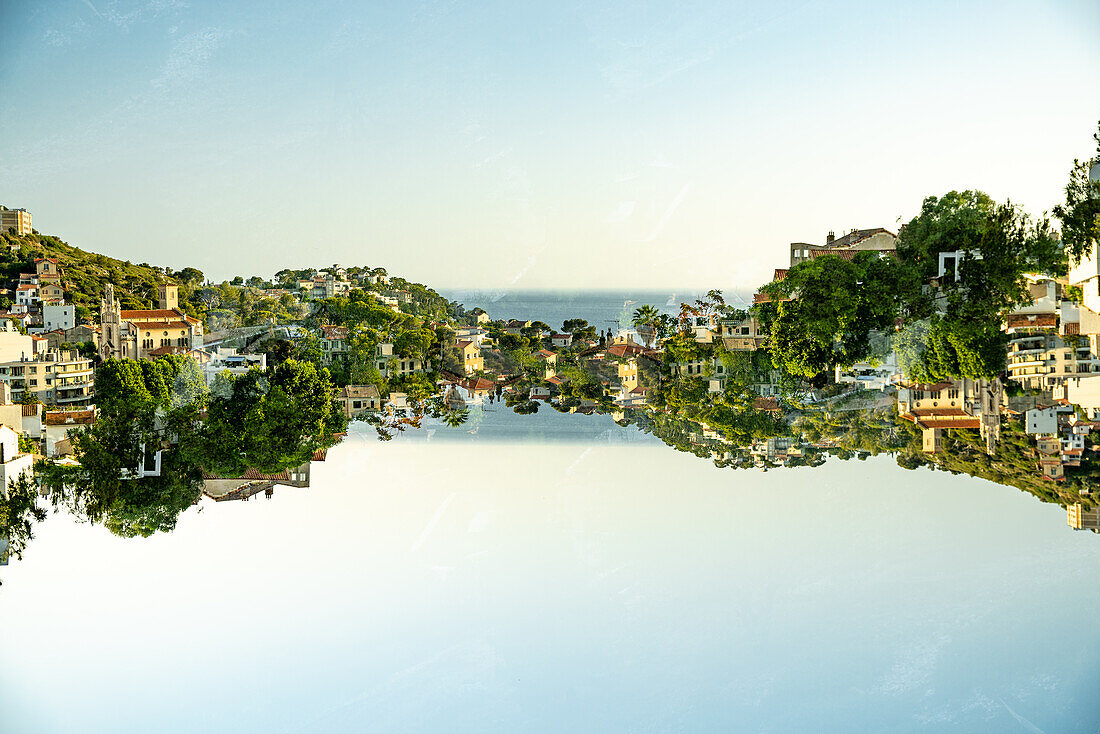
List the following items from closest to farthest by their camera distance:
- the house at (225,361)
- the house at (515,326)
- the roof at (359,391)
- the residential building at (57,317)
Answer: the residential building at (57,317) → the house at (225,361) → the roof at (359,391) → the house at (515,326)

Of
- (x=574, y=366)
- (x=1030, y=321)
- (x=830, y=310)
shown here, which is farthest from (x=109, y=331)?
(x=1030, y=321)

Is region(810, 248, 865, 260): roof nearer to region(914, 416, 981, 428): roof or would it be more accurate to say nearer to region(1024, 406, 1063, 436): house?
region(914, 416, 981, 428): roof

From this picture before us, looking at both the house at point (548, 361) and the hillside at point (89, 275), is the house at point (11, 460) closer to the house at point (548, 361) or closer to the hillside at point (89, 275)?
the hillside at point (89, 275)

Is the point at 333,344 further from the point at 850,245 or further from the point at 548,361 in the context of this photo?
the point at 850,245

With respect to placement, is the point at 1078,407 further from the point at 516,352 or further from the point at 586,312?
the point at 516,352

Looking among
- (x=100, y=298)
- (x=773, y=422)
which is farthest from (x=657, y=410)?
(x=100, y=298)

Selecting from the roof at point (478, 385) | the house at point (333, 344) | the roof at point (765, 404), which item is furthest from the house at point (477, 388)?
the roof at point (765, 404)

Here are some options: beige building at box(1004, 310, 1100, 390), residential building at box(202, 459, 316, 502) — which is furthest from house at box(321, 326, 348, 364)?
beige building at box(1004, 310, 1100, 390)
